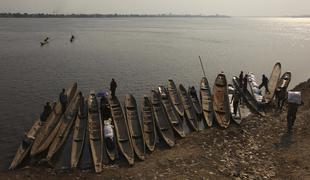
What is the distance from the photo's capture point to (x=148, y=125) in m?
19.7

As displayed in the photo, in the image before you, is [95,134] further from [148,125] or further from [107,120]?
[148,125]

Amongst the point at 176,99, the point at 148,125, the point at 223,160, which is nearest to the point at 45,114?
the point at 148,125

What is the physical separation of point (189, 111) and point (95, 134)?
698cm

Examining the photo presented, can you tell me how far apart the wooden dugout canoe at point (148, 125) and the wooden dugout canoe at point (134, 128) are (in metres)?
0.36

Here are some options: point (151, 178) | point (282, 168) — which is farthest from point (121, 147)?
point (282, 168)

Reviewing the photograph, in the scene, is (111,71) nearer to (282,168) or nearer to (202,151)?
(202,151)

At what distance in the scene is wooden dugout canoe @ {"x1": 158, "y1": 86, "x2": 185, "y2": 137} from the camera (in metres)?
19.5

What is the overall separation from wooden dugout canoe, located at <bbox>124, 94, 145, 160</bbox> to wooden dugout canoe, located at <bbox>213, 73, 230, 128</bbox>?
200 inches

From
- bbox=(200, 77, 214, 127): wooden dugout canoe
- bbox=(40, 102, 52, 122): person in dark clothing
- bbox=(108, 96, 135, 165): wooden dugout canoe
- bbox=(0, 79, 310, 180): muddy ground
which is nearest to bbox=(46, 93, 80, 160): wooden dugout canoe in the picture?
bbox=(40, 102, 52, 122): person in dark clothing

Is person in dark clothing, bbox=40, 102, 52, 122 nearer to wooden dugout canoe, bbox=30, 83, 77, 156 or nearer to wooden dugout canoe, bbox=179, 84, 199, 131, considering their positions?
wooden dugout canoe, bbox=30, 83, 77, 156

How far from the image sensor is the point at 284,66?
4934 cm

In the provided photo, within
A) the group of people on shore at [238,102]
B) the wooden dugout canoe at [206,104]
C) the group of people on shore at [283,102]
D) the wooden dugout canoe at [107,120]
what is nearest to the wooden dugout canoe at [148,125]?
the wooden dugout canoe at [107,120]

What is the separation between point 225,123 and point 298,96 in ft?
14.8

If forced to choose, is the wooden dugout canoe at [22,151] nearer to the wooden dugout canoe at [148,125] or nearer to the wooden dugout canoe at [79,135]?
the wooden dugout canoe at [79,135]
